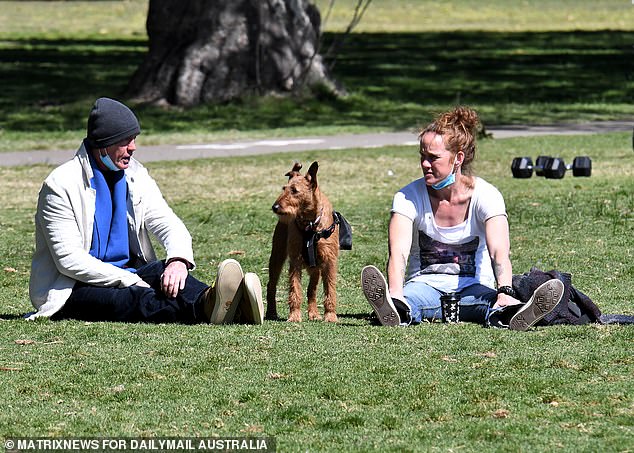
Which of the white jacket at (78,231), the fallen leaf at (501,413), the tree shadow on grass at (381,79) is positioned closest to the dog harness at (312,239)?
the white jacket at (78,231)

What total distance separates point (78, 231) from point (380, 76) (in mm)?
23456

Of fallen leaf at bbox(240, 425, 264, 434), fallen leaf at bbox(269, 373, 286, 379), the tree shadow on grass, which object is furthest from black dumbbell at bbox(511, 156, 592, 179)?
fallen leaf at bbox(240, 425, 264, 434)

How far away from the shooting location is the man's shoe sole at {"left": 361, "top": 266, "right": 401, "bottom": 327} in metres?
7.35

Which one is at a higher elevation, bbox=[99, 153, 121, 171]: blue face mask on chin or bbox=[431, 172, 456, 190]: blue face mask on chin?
bbox=[99, 153, 121, 171]: blue face mask on chin

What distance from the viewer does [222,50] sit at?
24281 mm

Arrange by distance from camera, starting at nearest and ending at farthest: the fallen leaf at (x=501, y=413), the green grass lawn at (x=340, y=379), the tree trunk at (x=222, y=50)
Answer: the green grass lawn at (x=340, y=379), the fallen leaf at (x=501, y=413), the tree trunk at (x=222, y=50)

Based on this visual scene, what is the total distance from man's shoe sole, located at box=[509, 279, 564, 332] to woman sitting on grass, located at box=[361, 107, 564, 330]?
0.17 m

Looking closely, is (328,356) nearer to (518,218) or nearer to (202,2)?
(518,218)

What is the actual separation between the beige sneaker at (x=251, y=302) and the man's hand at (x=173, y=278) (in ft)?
1.23

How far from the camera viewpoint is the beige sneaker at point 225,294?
24.6 feet

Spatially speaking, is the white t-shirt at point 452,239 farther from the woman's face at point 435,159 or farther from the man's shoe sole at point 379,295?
the man's shoe sole at point 379,295

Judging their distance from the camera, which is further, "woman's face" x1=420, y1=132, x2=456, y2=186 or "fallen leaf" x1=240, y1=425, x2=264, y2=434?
"woman's face" x1=420, y1=132, x2=456, y2=186

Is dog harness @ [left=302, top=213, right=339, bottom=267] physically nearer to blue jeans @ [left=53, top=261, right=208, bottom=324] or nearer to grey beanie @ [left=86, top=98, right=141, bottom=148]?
blue jeans @ [left=53, top=261, right=208, bottom=324]

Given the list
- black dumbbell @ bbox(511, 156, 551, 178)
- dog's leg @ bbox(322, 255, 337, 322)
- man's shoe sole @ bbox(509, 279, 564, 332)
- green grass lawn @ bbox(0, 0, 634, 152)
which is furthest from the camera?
green grass lawn @ bbox(0, 0, 634, 152)
